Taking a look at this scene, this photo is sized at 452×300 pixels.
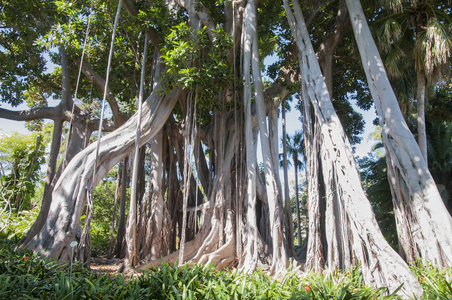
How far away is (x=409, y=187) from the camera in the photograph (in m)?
3.63

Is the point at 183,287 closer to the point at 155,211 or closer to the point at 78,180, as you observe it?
the point at 78,180

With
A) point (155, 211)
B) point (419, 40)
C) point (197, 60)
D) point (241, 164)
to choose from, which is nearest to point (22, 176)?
point (155, 211)

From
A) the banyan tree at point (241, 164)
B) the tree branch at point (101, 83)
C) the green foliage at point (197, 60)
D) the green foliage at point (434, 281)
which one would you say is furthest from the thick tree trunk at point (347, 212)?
the tree branch at point (101, 83)

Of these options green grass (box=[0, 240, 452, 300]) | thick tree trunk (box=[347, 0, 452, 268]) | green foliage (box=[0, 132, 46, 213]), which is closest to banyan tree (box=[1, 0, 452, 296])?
thick tree trunk (box=[347, 0, 452, 268])

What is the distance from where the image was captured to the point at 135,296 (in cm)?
247

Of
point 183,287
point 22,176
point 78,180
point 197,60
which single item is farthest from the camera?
point 22,176

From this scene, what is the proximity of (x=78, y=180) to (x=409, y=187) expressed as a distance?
4278mm

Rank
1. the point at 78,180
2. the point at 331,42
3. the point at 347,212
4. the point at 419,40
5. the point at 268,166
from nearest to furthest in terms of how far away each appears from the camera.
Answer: the point at 347,212 < the point at 78,180 < the point at 268,166 < the point at 419,40 < the point at 331,42

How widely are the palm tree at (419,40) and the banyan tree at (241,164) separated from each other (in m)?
0.84

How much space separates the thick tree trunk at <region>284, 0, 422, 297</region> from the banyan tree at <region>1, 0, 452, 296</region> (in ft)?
0.04

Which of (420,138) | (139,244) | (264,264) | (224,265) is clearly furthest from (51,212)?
(420,138)

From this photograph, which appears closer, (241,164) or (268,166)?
(268,166)

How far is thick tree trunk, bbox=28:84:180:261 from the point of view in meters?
3.99

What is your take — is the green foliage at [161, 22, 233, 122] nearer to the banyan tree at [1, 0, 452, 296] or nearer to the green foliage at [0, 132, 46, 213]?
the banyan tree at [1, 0, 452, 296]
